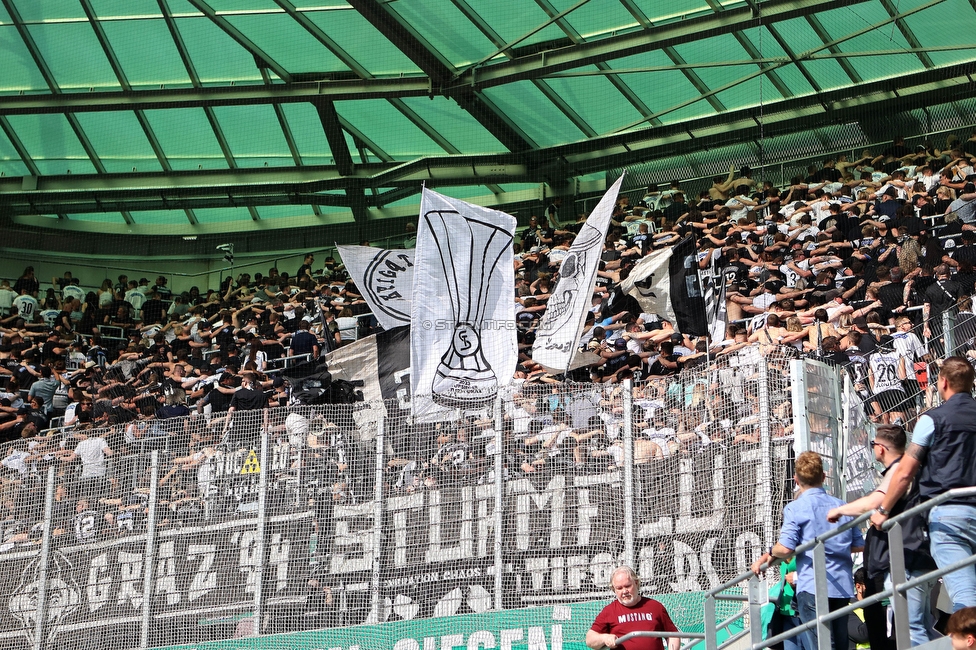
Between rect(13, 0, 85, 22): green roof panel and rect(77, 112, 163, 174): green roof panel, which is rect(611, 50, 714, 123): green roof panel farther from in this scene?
rect(77, 112, 163, 174): green roof panel

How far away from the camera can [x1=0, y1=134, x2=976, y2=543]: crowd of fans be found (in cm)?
1090

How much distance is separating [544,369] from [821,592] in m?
10.1

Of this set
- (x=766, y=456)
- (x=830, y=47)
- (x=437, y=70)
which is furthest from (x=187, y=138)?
(x=766, y=456)

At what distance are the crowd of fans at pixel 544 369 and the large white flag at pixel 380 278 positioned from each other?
178 centimetres

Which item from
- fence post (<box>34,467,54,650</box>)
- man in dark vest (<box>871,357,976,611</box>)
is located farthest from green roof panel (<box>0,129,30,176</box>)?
man in dark vest (<box>871,357,976,611</box>)

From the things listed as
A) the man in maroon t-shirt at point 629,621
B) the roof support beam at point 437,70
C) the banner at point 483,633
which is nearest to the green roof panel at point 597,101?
the roof support beam at point 437,70

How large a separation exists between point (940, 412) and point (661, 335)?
9579mm

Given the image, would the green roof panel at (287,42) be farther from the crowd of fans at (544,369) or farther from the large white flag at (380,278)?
the large white flag at (380,278)

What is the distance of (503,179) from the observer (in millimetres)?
27016

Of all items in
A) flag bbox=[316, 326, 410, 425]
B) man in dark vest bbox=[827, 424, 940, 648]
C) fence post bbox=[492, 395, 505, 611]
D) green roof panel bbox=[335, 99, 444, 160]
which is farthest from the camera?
green roof panel bbox=[335, 99, 444, 160]

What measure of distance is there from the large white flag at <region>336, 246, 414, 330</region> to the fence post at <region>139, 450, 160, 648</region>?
381cm

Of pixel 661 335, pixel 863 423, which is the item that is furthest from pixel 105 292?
pixel 863 423

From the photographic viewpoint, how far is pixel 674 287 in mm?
13719

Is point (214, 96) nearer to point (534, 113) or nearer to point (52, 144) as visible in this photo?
point (52, 144)
